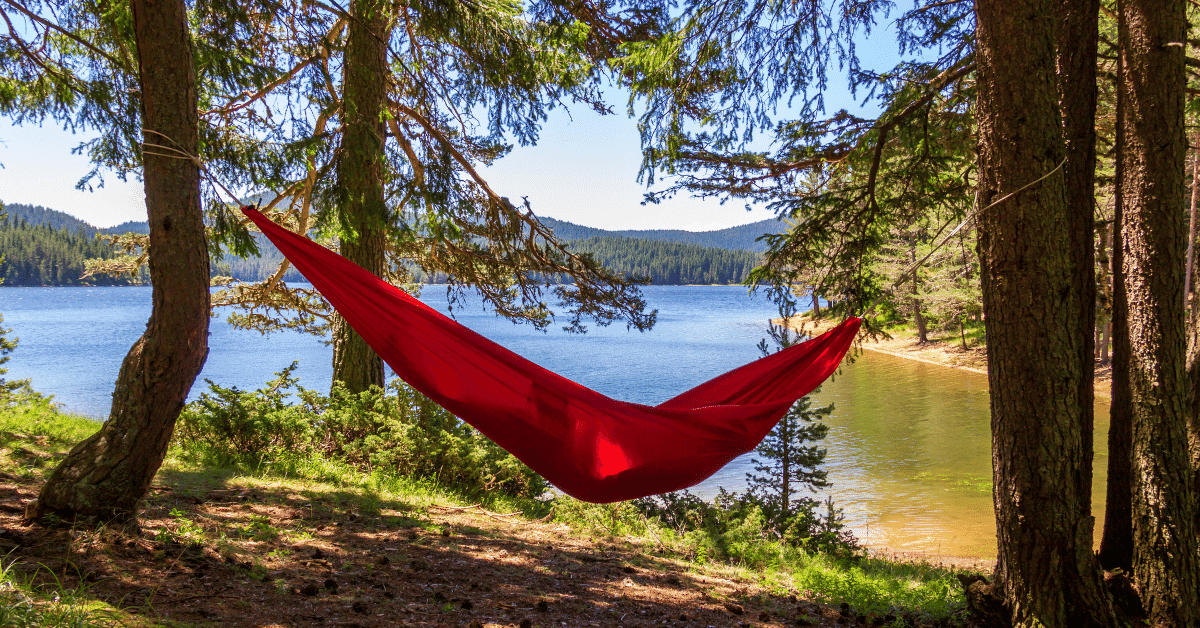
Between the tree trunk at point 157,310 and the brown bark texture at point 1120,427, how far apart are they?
128 inches

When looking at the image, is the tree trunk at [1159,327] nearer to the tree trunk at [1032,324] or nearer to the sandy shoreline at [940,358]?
the tree trunk at [1032,324]

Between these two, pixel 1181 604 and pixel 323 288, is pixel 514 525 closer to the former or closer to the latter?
pixel 323 288

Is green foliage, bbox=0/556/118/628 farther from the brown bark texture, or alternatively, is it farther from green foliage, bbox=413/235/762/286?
green foliage, bbox=413/235/762/286

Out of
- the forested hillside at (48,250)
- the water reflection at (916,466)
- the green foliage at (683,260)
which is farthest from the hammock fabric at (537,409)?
the green foliage at (683,260)

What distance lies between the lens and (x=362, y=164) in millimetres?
3080

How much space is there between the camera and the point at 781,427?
4.58 metres

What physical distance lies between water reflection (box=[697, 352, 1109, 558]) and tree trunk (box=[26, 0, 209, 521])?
8.03ft

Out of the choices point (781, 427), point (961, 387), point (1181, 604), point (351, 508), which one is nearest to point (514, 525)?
point (351, 508)

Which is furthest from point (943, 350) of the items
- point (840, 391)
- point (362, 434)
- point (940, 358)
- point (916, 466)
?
point (362, 434)

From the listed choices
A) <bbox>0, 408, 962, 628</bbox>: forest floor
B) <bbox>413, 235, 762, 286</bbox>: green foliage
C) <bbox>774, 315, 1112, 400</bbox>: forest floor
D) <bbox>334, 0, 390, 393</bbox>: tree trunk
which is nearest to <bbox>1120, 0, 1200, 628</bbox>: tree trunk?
<bbox>0, 408, 962, 628</bbox>: forest floor

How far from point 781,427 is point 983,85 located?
2982mm

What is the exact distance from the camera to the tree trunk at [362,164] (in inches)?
119

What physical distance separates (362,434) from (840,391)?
10.2 meters

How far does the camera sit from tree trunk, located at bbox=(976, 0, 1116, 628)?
195cm
